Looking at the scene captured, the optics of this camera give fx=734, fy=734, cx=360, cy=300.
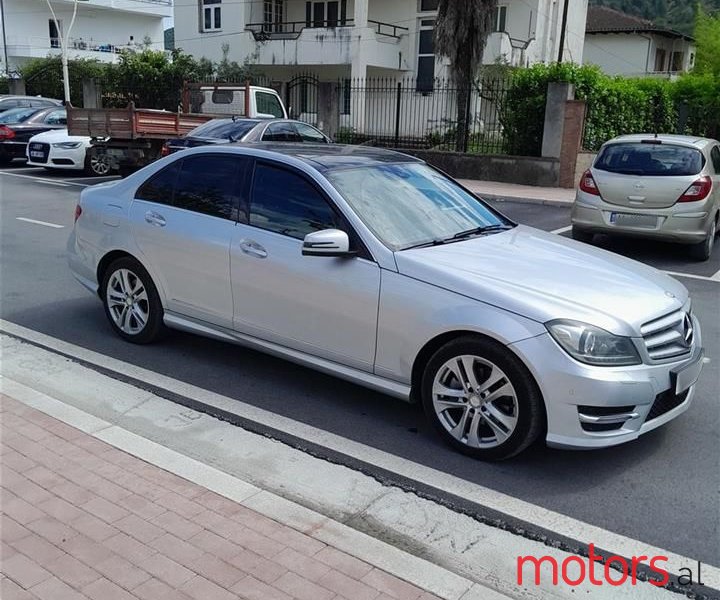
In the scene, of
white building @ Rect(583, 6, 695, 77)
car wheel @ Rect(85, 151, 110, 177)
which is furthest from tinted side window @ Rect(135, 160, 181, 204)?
white building @ Rect(583, 6, 695, 77)

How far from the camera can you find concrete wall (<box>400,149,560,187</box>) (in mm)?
18500

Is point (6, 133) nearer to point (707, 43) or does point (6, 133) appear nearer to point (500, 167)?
point (500, 167)

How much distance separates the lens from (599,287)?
427cm

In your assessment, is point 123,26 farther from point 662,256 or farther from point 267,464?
point 267,464

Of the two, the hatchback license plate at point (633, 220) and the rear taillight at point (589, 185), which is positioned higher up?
the rear taillight at point (589, 185)

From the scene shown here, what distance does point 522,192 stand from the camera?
679 inches

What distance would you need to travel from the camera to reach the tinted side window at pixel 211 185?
5281 millimetres

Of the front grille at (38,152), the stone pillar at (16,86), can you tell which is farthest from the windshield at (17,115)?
the stone pillar at (16,86)

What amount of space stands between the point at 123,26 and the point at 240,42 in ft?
96.2

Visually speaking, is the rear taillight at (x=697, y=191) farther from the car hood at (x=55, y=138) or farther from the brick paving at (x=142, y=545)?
the car hood at (x=55, y=138)

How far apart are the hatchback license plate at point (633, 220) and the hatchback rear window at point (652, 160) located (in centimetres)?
57

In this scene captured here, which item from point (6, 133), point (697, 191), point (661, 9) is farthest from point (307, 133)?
point (661, 9)

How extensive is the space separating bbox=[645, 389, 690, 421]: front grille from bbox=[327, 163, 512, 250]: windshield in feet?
5.36

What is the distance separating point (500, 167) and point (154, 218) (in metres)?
14.9
